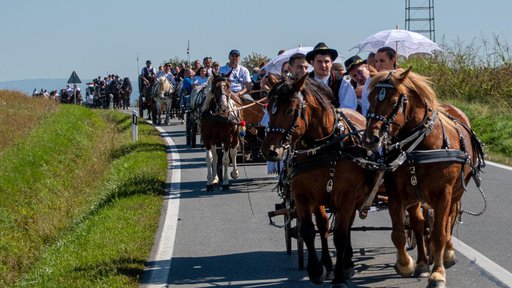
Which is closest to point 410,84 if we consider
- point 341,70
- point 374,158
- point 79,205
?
point 374,158

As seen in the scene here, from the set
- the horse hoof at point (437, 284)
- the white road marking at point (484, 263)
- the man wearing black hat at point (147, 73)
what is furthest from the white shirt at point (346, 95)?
the man wearing black hat at point (147, 73)

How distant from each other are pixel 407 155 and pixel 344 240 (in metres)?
1.00

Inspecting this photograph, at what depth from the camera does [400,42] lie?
14.0m

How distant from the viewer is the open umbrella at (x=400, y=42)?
44.7ft

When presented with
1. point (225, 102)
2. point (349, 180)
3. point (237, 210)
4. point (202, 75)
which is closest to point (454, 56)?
point (202, 75)

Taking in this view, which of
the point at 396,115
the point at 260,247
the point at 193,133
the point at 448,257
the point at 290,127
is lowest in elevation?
the point at 260,247

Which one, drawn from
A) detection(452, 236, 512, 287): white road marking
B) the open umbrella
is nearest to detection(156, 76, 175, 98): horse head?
the open umbrella

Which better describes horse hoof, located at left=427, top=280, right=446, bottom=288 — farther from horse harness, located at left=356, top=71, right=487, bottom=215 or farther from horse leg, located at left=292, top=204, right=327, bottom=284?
horse leg, located at left=292, top=204, right=327, bottom=284

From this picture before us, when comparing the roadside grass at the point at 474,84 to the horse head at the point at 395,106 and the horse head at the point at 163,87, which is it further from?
the horse head at the point at 395,106

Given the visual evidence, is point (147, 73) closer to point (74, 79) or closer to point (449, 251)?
point (74, 79)

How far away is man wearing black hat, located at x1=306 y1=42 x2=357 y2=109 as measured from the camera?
10438 millimetres

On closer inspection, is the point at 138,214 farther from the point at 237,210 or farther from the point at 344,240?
the point at 344,240

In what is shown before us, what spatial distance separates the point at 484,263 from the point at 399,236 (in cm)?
142

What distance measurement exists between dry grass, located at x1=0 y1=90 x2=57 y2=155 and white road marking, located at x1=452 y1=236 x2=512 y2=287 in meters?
21.4
